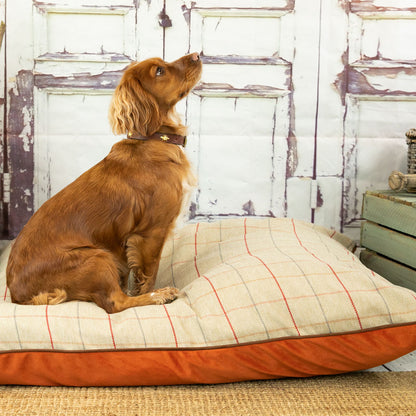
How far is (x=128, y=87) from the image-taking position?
2.39 meters

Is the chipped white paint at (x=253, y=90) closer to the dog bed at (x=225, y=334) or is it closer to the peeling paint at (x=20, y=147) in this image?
the peeling paint at (x=20, y=147)

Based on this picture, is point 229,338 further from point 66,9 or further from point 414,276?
point 66,9

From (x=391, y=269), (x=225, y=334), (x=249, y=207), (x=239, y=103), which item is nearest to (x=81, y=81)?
(x=239, y=103)

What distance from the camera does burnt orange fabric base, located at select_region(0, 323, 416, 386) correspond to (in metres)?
1.89

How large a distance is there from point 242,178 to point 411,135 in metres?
0.97

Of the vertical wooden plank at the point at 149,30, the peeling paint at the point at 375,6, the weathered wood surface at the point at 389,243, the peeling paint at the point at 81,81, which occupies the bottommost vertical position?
the weathered wood surface at the point at 389,243

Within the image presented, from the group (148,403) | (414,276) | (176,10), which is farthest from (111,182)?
(176,10)

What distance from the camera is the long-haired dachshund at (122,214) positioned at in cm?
217

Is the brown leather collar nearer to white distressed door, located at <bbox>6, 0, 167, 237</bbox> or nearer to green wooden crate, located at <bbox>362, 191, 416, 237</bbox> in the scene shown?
green wooden crate, located at <bbox>362, 191, 416, 237</bbox>

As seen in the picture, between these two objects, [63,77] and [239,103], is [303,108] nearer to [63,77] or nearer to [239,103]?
[239,103]

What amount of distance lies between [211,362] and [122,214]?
678 mm

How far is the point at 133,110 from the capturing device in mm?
2391

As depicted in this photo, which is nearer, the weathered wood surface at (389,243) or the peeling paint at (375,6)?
the weathered wood surface at (389,243)

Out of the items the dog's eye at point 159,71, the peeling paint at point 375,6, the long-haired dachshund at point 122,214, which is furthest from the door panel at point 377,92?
the dog's eye at point 159,71
